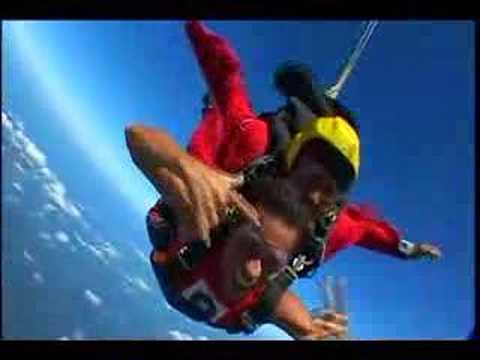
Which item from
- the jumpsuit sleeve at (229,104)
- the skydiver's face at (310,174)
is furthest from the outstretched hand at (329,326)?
the jumpsuit sleeve at (229,104)

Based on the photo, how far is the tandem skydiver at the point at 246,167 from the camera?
310 cm

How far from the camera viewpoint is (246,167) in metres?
3.12

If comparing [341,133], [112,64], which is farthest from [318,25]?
[112,64]

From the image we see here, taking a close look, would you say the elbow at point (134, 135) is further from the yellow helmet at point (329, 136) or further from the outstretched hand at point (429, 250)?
the outstretched hand at point (429, 250)

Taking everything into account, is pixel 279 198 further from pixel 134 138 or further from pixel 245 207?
pixel 134 138

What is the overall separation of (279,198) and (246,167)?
96 millimetres

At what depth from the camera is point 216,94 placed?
3146 mm

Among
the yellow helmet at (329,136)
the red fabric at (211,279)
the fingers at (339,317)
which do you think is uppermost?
the yellow helmet at (329,136)

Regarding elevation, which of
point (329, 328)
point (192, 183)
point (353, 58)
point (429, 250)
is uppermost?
point (353, 58)

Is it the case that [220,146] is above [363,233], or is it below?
above

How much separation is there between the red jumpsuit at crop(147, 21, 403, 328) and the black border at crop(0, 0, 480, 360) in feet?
0.21

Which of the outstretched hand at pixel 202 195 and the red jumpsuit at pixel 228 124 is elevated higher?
the red jumpsuit at pixel 228 124
